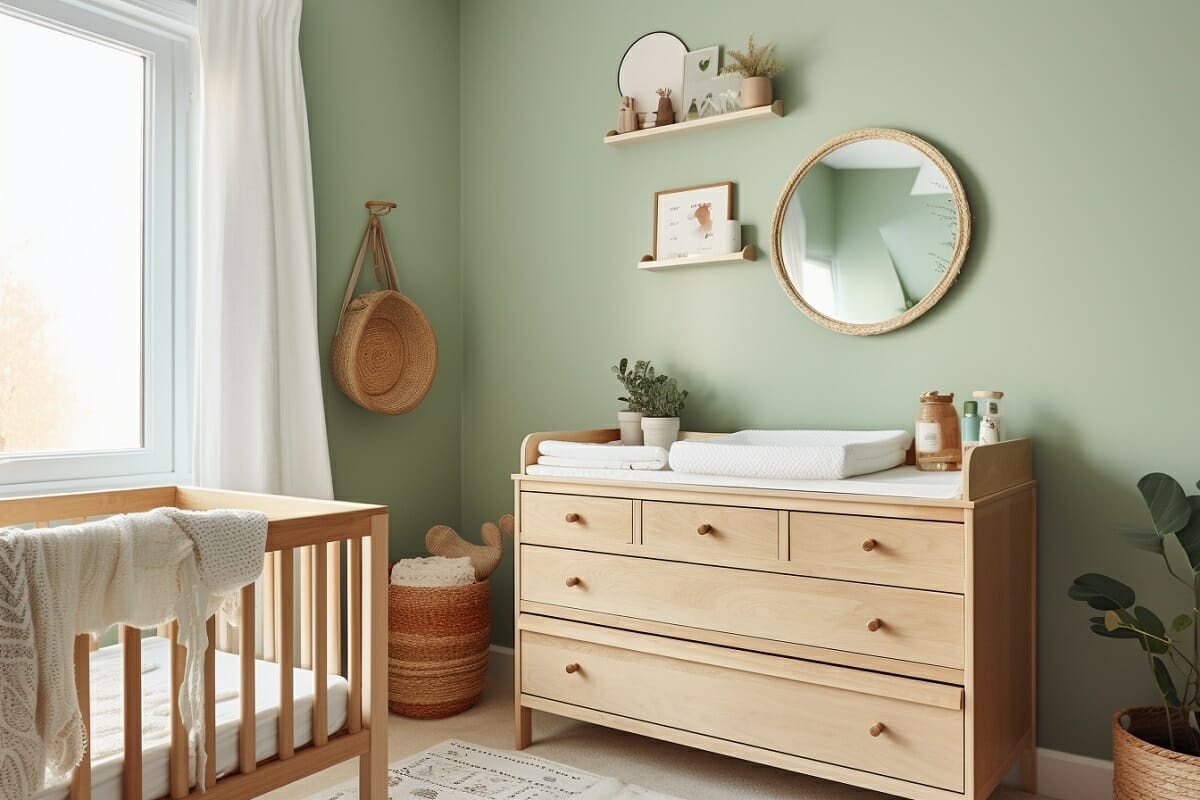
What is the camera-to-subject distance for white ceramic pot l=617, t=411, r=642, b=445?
2721mm

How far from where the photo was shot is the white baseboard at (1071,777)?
7.27 feet

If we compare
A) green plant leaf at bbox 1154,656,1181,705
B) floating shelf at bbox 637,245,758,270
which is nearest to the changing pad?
floating shelf at bbox 637,245,758,270

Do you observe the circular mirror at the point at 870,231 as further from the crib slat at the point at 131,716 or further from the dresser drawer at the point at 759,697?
the crib slat at the point at 131,716

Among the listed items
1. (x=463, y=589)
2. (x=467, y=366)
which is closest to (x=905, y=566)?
(x=463, y=589)

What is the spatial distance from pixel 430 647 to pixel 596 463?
2.63 ft

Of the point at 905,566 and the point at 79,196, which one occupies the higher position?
the point at 79,196

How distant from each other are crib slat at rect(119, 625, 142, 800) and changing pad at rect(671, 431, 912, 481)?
1236 mm

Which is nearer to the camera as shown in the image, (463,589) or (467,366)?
(463,589)

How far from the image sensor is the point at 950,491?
1.88 meters

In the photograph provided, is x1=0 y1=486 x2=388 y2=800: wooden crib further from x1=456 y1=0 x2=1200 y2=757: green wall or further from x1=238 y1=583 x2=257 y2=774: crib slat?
x1=456 y1=0 x2=1200 y2=757: green wall

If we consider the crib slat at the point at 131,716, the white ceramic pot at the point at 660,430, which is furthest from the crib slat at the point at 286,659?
the white ceramic pot at the point at 660,430

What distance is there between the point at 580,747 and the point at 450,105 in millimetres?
2155

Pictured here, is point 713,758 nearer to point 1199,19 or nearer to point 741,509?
point 741,509

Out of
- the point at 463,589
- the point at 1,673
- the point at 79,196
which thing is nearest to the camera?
the point at 1,673
